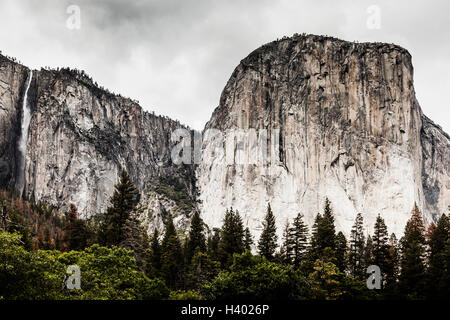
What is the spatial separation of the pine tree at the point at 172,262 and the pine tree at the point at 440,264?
29.5 m

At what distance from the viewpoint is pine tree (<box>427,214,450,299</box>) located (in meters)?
44.4

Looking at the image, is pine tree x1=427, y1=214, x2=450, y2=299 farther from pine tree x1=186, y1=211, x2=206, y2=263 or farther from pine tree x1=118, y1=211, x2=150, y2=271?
pine tree x1=186, y1=211, x2=206, y2=263

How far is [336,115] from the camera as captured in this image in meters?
129

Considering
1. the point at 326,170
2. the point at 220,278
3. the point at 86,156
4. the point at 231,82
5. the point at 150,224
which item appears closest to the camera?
the point at 220,278

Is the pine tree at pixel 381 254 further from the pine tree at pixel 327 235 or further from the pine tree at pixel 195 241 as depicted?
the pine tree at pixel 195 241

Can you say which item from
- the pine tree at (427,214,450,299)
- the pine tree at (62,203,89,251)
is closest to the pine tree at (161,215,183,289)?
the pine tree at (62,203,89,251)

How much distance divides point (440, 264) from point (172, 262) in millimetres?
32188

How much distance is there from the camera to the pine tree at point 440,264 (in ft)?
146

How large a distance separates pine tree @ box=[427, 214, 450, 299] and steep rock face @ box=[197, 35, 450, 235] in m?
63.8

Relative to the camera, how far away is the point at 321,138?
12812 cm
